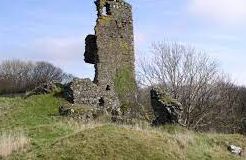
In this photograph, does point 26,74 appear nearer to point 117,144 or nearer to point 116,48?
point 116,48

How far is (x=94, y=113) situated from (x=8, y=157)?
10.7 m

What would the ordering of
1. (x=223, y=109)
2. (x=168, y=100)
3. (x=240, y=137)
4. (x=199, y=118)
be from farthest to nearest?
(x=223, y=109) < (x=199, y=118) < (x=168, y=100) < (x=240, y=137)

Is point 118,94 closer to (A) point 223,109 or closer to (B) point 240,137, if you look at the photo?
(B) point 240,137

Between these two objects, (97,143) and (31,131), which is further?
(31,131)

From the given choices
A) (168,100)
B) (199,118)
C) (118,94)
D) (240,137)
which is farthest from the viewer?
(199,118)

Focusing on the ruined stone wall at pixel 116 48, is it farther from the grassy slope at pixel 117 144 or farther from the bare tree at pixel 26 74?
the bare tree at pixel 26 74

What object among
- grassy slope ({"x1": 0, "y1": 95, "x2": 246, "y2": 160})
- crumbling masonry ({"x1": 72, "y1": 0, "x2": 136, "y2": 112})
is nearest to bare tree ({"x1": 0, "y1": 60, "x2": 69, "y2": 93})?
crumbling masonry ({"x1": 72, "y1": 0, "x2": 136, "y2": 112})

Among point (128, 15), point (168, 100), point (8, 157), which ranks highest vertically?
point (128, 15)

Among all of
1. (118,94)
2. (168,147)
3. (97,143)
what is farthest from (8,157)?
(118,94)

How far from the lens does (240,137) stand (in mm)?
19469

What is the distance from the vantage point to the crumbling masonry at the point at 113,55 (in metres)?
29.0

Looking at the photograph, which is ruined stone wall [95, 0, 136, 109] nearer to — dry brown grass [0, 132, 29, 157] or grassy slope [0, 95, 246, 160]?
grassy slope [0, 95, 246, 160]

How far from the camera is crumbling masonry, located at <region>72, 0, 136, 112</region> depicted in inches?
1140

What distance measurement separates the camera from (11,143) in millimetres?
14625
